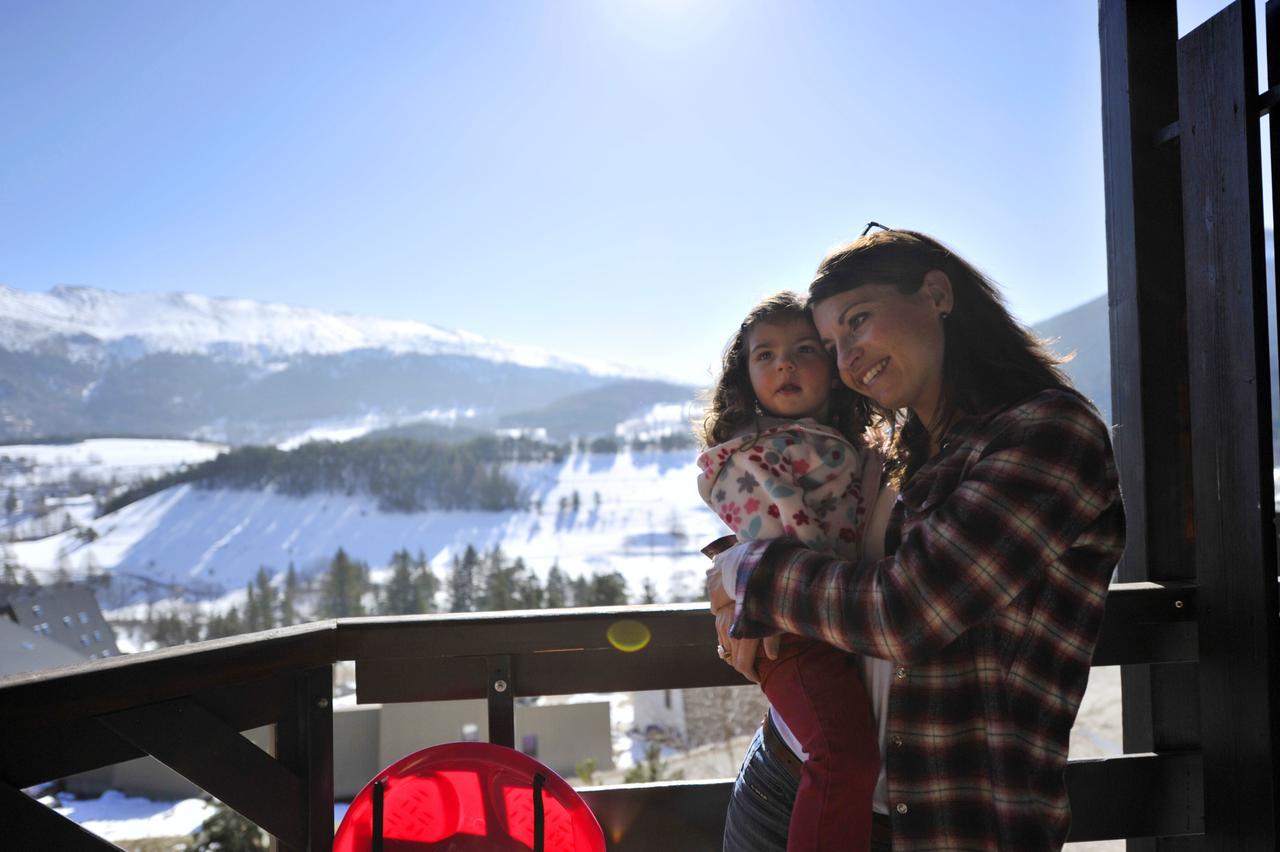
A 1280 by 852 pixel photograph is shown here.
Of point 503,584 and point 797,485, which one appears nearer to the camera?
point 797,485

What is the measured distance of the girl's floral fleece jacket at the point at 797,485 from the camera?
3.84 feet

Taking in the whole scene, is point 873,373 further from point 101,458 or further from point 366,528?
point 101,458

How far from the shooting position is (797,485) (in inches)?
47.0

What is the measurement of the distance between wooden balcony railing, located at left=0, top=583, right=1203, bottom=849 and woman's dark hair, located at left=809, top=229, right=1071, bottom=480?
725mm

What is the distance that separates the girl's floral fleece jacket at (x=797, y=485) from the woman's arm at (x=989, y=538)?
0.82 feet

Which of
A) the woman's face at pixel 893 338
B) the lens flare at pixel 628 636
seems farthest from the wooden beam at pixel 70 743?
the woman's face at pixel 893 338

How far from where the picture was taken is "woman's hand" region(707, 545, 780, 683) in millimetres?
1062

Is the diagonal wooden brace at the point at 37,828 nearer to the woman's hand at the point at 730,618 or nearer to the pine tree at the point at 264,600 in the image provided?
the woman's hand at the point at 730,618

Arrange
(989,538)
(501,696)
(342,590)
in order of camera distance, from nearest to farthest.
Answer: (989,538), (501,696), (342,590)

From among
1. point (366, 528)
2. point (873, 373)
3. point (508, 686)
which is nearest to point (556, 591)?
point (366, 528)

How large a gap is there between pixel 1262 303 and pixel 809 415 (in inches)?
29.3

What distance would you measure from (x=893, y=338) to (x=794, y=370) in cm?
29

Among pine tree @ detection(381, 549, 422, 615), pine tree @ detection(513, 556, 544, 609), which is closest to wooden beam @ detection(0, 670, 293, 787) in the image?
pine tree @ detection(513, 556, 544, 609)

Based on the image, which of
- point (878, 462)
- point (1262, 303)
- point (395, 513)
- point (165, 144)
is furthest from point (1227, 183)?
point (165, 144)
